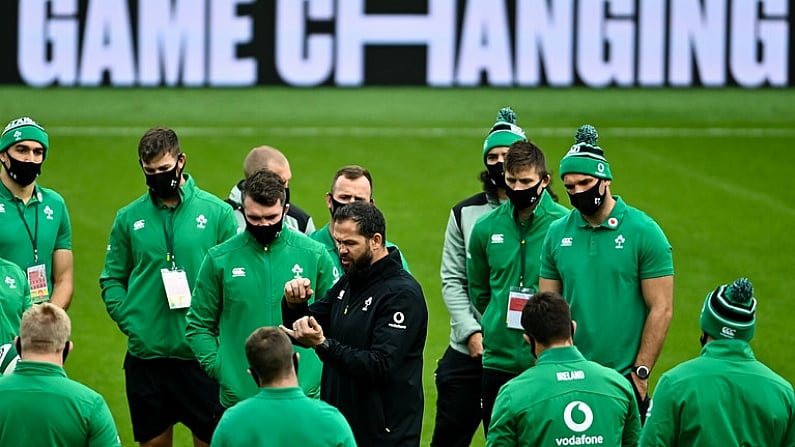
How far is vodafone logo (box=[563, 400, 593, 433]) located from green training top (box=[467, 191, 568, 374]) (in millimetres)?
2067

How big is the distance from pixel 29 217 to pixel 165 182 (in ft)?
3.35

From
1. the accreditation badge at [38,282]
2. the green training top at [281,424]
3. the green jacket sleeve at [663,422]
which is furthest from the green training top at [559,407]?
the accreditation badge at [38,282]

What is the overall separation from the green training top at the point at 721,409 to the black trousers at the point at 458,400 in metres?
2.69

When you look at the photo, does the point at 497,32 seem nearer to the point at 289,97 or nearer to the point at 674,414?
the point at 289,97

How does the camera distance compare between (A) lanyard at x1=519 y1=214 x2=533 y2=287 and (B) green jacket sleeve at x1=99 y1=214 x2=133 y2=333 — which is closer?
(A) lanyard at x1=519 y1=214 x2=533 y2=287

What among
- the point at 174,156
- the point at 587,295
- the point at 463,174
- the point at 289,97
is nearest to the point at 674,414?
the point at 587,295

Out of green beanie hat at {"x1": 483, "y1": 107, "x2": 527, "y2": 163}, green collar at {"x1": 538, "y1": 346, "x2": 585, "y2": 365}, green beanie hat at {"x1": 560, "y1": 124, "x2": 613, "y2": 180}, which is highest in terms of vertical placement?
green beanie hat at {"x1": 483, "y1": 107, "x2": 527, "y2": 163}

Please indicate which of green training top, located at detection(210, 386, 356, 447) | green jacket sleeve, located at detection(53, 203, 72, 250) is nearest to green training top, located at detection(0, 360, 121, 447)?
green training top, located at detection(210, 386, 356, 447)

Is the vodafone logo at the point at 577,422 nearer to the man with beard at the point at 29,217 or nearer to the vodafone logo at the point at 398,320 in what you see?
the vodafone logo at the point at 398,320

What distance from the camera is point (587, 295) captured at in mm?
7363

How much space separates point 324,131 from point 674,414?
48.3 ft

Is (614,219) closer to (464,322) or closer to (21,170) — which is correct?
(464,322)

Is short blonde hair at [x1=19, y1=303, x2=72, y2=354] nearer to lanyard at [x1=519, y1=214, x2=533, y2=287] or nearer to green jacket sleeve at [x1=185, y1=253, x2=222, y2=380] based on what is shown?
green jacket sleeve at [x1=185, y1=253, x2=222, y2=380]

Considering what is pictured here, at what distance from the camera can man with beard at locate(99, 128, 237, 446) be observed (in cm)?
810
